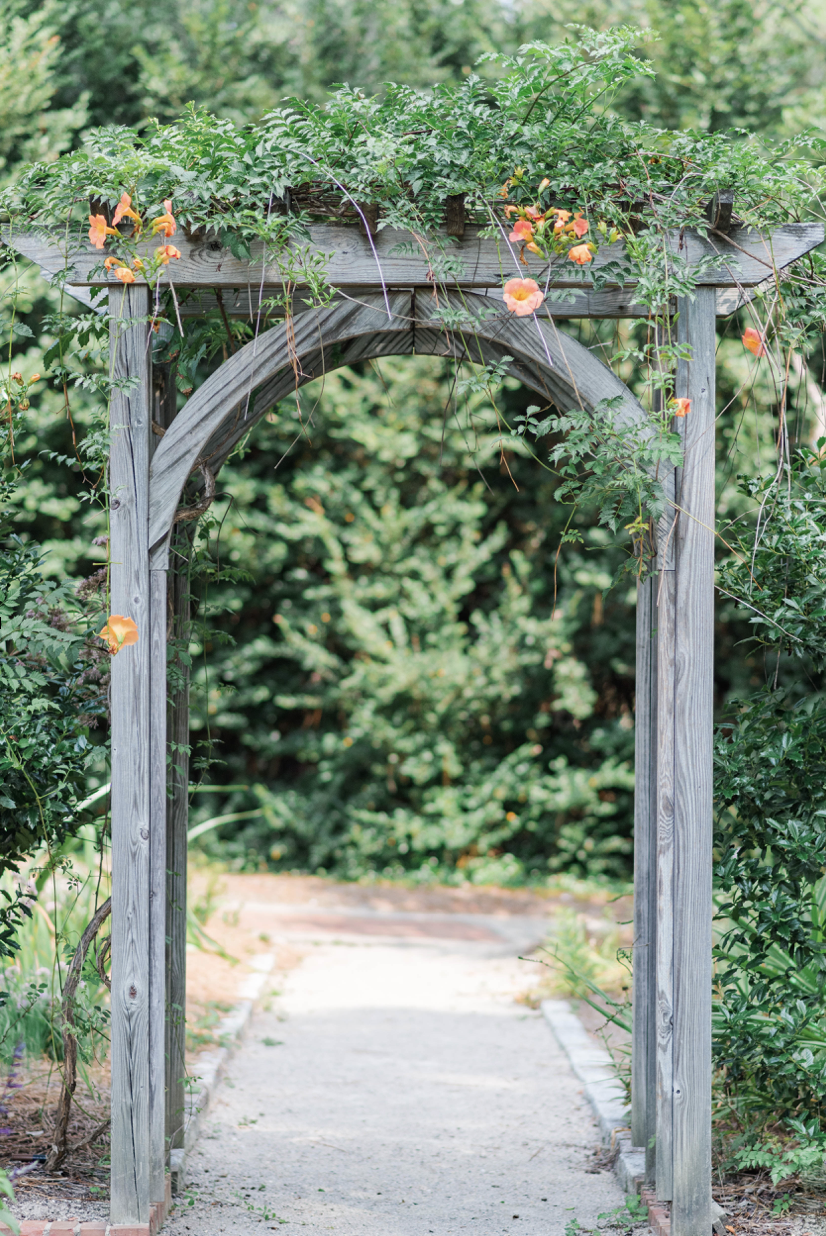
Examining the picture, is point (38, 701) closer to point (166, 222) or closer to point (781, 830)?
point (166, 222)

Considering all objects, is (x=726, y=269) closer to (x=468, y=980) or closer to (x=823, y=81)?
(x=468, y=980)

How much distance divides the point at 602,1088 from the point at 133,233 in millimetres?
3276

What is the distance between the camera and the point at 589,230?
102 inches

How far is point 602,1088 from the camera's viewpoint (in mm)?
3930

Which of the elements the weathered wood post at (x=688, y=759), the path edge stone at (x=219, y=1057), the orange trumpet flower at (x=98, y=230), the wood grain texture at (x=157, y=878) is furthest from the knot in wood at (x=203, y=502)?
the path edge stone at (x=219, y=1057)

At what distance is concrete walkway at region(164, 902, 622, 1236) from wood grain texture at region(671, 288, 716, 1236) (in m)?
0.80

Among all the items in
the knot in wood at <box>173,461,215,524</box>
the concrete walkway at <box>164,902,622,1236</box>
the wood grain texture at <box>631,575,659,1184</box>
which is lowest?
the concrete walkway at <box>164,902,622,1236</box>

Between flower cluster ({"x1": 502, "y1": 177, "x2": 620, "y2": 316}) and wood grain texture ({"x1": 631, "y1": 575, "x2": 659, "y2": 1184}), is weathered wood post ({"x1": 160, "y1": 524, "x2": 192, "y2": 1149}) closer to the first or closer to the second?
flower cluster ({"x1": 502, "y1": 177, "x2": 620, "y2": 316})

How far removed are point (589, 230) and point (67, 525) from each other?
632 centimetres

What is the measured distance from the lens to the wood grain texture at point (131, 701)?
2.59 meters

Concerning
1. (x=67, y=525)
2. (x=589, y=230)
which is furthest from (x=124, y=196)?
(x=67, y=525)

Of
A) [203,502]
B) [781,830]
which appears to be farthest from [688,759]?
[203,502]

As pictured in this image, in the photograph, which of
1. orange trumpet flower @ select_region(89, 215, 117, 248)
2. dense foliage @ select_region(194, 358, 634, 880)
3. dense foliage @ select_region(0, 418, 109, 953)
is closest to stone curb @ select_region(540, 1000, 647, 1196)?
dense foliage @ select_region(0, 418, 109, 953)

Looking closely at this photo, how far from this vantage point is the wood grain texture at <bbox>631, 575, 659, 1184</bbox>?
298cm
